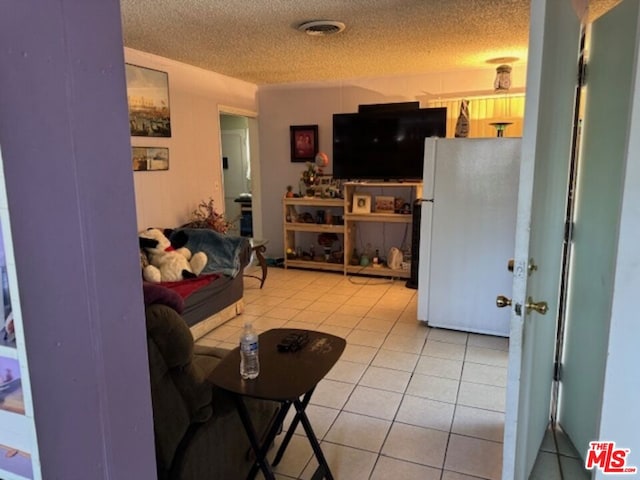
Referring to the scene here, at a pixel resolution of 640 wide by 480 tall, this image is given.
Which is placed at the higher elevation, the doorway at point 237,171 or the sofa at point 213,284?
the doorway at point 237,171

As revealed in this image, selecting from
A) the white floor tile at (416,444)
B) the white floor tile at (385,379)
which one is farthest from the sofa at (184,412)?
the white floor tile at (385,379)

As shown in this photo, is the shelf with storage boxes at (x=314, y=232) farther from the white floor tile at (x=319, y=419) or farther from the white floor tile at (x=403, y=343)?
the white floor tile at (x=319, y=419)

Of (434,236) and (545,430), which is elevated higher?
(434,236)

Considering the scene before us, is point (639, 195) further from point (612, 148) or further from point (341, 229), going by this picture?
point (341, 229)

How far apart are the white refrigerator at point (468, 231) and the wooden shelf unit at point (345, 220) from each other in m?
1.43

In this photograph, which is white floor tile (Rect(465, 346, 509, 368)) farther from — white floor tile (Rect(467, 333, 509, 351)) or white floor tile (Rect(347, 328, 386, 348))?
white floor tile (Rect(347, 328, 386, 348))

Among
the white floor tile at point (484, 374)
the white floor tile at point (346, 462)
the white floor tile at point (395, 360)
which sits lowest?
the white floor tile at point (346, 462)

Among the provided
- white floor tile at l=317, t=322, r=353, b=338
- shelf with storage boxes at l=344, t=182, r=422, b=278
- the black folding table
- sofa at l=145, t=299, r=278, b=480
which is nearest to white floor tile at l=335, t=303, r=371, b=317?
white floor tile at l=317, t=322, r=353, b=338

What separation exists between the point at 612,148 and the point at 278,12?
85.2 inches

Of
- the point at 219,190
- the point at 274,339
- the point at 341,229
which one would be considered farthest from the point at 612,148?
the point at 219,190

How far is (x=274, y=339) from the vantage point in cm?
191

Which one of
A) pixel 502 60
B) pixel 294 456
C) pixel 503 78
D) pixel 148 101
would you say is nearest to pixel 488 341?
pixel 294 456

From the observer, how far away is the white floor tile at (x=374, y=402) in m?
2.46

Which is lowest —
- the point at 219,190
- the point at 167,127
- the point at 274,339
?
the point at 274,339
